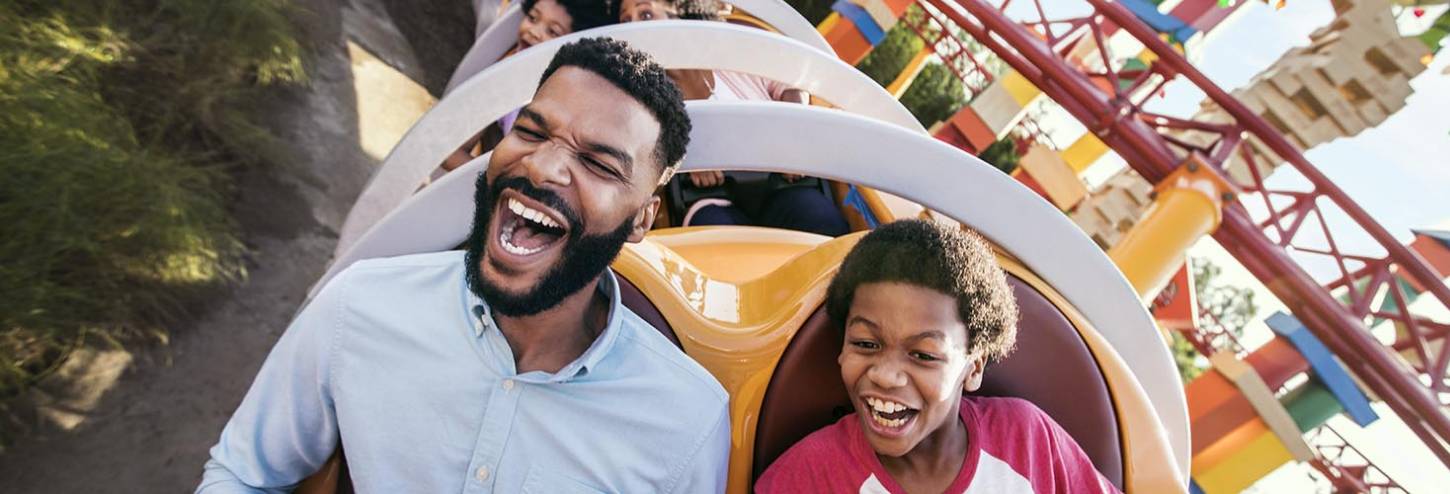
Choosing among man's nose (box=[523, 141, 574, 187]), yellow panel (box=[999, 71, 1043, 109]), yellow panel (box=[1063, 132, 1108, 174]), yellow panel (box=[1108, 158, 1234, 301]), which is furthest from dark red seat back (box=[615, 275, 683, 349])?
yellow panel (box=[1063, 132, 1108, 174])

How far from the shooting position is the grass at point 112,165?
4.75ft

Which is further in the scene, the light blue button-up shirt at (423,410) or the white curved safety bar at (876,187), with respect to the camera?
the white curved safety bar at (876,187)

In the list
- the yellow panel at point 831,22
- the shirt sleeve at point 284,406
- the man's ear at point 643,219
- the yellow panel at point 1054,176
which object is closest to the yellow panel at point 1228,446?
the yellow panel at point 1054,176

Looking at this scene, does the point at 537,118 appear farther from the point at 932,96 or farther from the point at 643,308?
the point at 932,96

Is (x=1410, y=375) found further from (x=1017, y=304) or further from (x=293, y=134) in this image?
(x=293, y=134)

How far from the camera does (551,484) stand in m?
0.81

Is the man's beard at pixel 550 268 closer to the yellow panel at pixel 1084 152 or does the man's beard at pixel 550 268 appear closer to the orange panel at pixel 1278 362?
the orange panel at pixel 1278 362

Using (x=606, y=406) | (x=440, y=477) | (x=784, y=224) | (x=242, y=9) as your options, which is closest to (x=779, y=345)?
(x=606, y=406)

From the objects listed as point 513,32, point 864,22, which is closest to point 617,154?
point 513,32

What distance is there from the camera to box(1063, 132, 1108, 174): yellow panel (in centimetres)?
266

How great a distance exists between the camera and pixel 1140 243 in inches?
65.0

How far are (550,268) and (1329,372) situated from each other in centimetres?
182

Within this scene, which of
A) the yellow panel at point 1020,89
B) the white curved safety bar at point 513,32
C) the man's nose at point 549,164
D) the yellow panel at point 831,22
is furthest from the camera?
the yellow panel at point 831,22

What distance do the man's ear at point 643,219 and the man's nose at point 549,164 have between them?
0.35 ft
